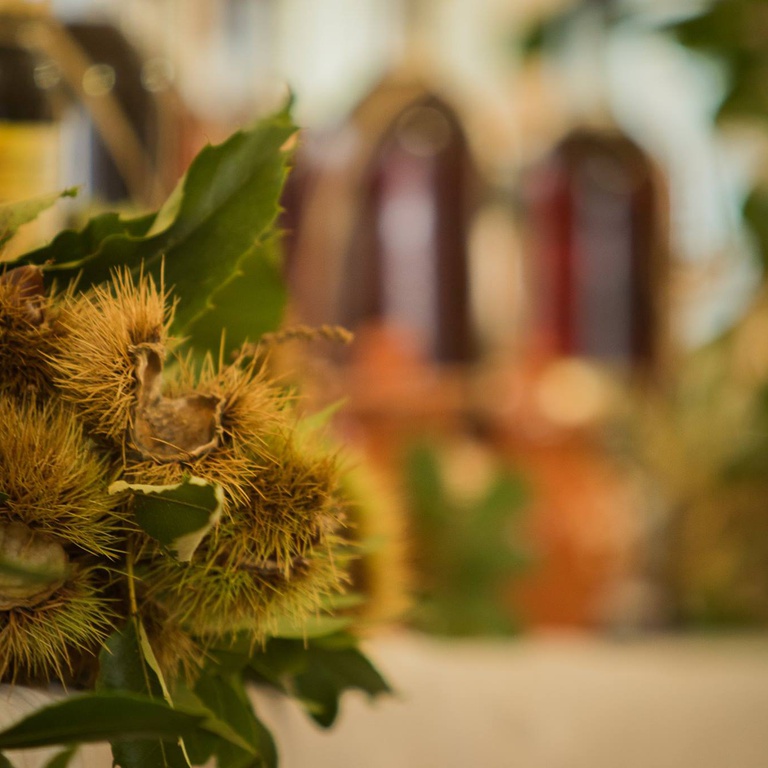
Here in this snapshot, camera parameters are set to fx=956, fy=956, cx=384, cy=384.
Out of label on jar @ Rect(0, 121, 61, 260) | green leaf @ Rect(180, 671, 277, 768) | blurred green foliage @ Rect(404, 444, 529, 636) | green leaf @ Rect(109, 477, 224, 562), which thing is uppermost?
label on jar @ Rect(0, 121, 61, 260)

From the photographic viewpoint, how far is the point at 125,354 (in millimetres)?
154

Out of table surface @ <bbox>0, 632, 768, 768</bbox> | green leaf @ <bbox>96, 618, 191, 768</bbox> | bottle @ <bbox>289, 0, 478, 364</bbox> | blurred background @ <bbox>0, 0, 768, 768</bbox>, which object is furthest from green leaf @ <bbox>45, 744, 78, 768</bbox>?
bottle @ <bbox>289, 0, 478, 364</bbox>

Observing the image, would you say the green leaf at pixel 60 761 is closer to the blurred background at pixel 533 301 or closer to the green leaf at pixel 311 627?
the green leaf at pixel 311 627

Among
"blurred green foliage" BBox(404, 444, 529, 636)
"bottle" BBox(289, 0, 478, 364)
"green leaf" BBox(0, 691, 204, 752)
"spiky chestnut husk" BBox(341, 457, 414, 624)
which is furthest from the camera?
"bottle" BBox(289, 0, 478, 364)

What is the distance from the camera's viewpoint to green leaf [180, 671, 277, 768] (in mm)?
169

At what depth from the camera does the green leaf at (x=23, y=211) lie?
0.18 metres

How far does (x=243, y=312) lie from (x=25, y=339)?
0.06 metres

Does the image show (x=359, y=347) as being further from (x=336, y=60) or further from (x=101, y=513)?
(x=101, y=513)

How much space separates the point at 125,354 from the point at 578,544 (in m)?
0.55

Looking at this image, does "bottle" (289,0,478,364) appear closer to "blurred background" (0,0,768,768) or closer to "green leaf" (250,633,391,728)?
"blurred background" (0,0,768,768)

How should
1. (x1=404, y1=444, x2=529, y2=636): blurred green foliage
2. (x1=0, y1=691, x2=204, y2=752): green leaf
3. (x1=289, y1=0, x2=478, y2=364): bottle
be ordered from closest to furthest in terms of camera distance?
(x1=0, y1=691, x2=204, y2=752): green leaf < (x1=404, y1=444, x2=529, y2=636): blurred green foliage < (x1=289, y1=0, x2=478, y2=364): bottle

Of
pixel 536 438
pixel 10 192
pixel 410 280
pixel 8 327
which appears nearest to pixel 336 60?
pixel 410 280

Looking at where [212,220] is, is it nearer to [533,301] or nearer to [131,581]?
[131,581]

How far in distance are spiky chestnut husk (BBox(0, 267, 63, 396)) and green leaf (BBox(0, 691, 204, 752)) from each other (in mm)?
56
